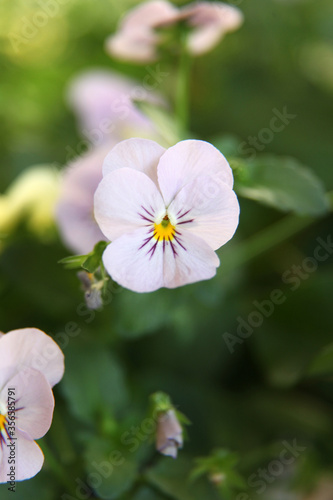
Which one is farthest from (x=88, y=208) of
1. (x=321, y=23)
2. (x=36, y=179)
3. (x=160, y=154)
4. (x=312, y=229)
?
(x=321, y=23)

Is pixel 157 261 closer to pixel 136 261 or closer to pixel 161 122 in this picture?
pixel 136 261

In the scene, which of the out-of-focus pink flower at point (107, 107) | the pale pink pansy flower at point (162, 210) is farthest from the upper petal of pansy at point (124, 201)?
the out-of-focus pink flower at point (107, 107)

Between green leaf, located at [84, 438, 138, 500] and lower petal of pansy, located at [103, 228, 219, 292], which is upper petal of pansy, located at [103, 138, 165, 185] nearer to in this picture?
lower petal of pansy, located at [103, 228, 219, 292]

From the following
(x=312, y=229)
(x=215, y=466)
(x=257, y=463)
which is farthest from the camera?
(x=312, y=229)

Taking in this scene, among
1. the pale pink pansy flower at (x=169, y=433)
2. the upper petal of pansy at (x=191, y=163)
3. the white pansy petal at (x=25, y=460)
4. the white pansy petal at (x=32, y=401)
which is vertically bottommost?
the white pansy petal at (x=25, y=460)

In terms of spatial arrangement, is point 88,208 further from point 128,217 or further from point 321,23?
point 321,23

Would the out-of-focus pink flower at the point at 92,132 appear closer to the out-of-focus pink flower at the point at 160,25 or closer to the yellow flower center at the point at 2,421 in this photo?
the out-of-focus pink flower at the point at 160,25

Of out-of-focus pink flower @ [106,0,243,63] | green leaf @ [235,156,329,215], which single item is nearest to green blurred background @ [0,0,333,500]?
green leaf @ [235,156,329,215]
